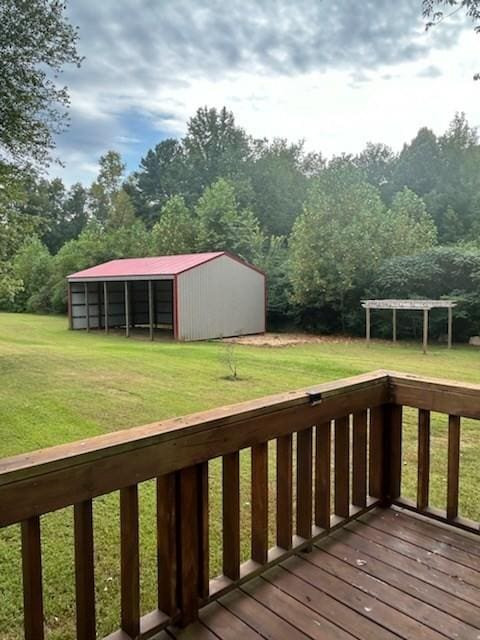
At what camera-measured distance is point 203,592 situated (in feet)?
5.71

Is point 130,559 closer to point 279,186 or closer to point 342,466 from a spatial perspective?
point 342,466

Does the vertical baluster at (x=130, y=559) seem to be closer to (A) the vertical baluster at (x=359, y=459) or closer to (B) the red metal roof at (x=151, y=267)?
(A) the vertical baluster at (x=359, y=459)

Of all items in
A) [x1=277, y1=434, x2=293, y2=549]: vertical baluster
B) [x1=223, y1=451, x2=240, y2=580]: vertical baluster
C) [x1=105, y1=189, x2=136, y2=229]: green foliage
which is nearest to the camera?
[x1=223, y1=451, x2=240, y2=580]: vertical baluster

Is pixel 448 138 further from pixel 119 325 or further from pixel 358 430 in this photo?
pixel 358 430

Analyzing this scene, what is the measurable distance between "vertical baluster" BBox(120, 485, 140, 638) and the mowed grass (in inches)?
18.0

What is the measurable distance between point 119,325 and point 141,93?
9411 millimetres

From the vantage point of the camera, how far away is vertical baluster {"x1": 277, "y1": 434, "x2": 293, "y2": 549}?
1987 mm

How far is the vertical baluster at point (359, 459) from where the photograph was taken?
233 cm

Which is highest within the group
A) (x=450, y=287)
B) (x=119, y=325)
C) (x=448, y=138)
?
(x=448, y=138)

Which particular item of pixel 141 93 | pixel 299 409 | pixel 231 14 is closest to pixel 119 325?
pixel 141 93

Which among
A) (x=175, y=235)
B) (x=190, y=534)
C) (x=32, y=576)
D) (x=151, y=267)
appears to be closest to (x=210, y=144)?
(x=175, y=235)

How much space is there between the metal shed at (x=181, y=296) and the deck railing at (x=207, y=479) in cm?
1311

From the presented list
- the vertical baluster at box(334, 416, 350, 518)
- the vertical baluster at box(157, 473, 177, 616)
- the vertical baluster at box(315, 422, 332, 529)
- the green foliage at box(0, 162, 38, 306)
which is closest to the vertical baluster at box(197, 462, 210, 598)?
the vertical baluster at box(157, 473, 177, 616)

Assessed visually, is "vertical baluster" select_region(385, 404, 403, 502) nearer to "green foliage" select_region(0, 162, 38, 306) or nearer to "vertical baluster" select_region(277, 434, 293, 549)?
"vertical baluster" select_region(277, 434, 293, 549)
